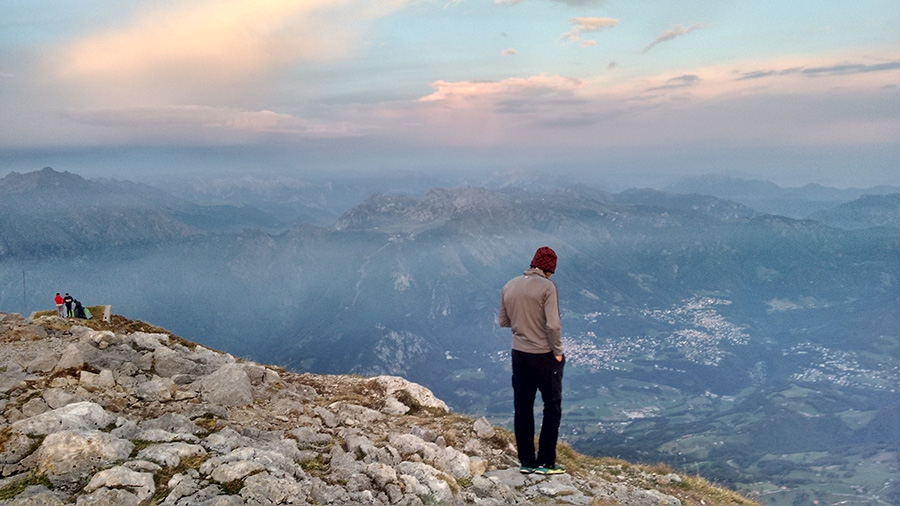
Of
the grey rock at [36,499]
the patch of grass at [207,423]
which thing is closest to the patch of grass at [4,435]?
the grey rock at [36,499]

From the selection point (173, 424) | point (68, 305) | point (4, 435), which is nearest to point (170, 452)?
point (173, 424)

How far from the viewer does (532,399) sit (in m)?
12.8

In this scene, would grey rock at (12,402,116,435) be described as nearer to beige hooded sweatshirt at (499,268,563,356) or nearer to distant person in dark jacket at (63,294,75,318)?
beige hooded sweatshirt at (499,268,563,356)

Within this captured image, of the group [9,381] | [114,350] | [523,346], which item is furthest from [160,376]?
[523,346]

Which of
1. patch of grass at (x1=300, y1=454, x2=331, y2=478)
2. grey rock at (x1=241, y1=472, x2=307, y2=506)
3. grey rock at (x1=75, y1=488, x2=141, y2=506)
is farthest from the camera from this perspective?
patch of grass at (x1=300, y1=454, x2=331, y2=478)

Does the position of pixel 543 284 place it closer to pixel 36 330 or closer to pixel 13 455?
pixel 13 455

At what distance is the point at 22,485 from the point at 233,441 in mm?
3160

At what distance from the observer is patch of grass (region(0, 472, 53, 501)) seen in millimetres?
7109

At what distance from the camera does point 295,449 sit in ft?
34.0

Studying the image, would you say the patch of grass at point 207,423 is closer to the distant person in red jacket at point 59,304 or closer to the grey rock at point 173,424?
the grey rock at point 173,424

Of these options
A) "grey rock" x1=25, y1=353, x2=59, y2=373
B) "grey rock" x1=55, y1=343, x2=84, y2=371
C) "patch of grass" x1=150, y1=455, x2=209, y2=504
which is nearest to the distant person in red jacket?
"grey rock" x1=25, y1=353, x2=59, y2=373

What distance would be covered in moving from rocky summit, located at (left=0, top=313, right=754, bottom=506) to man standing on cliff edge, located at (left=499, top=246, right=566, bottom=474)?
0.70 m

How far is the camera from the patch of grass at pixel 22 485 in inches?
280

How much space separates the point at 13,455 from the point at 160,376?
19.0 feet
